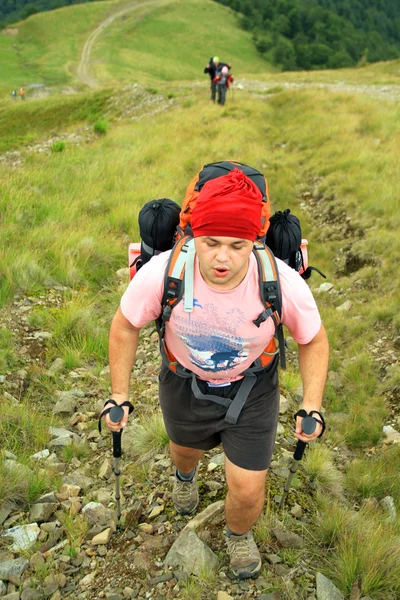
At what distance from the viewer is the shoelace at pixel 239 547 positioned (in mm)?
2771

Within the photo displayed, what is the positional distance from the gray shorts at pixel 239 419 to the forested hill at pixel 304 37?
102m

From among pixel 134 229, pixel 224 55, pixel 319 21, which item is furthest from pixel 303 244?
pixel 319 21

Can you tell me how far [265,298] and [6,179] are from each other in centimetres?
708

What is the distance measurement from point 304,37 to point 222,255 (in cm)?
13070


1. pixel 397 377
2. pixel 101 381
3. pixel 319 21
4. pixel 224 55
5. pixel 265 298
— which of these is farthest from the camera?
pixel 319 21

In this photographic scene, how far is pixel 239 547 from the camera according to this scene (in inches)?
110

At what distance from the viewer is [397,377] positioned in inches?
188

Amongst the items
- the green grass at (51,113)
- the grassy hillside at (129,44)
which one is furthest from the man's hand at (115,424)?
the grassy hillside at (129,44)

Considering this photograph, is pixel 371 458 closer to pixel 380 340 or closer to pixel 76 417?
pixel 380 340

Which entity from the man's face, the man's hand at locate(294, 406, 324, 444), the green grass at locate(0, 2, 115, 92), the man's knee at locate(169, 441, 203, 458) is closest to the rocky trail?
the man's knee at locate(169, 441, 203, 458)

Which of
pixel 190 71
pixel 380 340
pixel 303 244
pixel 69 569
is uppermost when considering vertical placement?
pixel 303 244

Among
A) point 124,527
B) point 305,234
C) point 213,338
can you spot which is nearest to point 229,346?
point 213,338

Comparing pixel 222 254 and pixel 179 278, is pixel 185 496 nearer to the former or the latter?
pixel 179 278

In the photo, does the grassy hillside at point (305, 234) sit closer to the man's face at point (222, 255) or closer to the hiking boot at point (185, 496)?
the hiking boot at point (185, 496)
